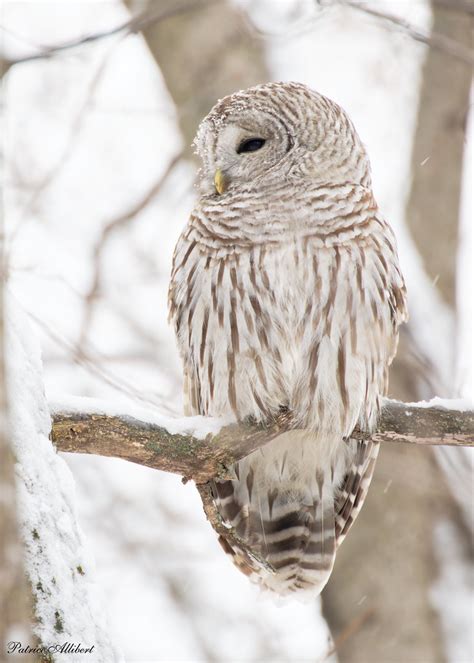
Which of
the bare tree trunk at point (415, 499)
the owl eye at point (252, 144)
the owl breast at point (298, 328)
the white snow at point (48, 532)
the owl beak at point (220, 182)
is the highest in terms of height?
the white snow at point (48, 532)

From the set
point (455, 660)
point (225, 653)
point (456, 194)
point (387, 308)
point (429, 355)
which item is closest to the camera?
point (387, 308)

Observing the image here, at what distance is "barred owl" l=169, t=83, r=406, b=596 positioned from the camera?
4.32 meters

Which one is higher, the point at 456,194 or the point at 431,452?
the point at 456,194

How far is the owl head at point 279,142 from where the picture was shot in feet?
15.1

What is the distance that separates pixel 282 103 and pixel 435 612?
15.2 feet

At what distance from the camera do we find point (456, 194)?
8.62 m

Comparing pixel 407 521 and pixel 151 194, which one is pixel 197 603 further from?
pixel 151 194

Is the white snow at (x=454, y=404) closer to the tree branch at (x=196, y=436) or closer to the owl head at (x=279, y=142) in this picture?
the tree branch at (x=196, y=436)

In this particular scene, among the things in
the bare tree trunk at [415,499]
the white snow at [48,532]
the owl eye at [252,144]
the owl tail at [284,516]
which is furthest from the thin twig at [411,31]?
the white snow at [48,532]

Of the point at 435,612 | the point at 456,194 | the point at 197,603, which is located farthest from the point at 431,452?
the point at 197,603

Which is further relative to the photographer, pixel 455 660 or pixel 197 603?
pixel 197 603

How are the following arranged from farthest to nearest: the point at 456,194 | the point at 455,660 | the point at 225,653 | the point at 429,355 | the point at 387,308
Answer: the point at 225,653 < the point at 456,194 < the point at 455,660 < the point at 429,355 < the point at 387,308

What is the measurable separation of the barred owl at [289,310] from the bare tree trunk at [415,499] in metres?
1.92

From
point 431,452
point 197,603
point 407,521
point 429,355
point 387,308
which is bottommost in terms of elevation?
point 197,603
